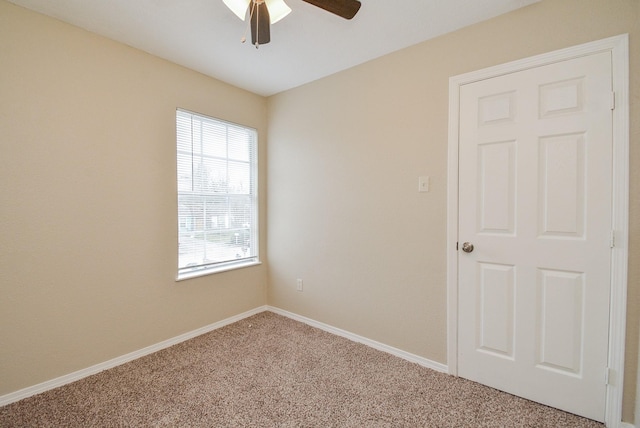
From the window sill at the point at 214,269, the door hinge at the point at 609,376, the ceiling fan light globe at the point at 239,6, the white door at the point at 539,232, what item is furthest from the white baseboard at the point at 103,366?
the door hinge at the point at 609,376

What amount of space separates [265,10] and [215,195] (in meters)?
1.84

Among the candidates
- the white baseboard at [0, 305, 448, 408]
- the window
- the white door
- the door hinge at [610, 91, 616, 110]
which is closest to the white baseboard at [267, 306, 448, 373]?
the white baseboard at [0, 305, 448, 408]

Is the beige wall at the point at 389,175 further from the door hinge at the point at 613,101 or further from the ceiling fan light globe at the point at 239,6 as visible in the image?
the ceiling fan light globe at the point at 239,6

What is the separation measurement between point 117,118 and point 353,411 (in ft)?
8.79

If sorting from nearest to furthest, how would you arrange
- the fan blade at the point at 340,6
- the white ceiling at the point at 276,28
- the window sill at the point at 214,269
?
the fan blade at the point at 340,6 → the white ceiling at the point at 276,28 → the window sill at the point at 214,269

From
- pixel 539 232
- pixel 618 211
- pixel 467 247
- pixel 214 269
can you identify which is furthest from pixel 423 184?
pixel 214 269

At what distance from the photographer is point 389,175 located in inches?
95.0

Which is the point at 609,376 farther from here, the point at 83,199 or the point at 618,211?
the point at 83,199

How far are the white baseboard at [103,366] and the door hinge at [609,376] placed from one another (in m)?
2.91

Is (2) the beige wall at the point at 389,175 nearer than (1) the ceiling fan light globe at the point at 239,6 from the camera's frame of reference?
No

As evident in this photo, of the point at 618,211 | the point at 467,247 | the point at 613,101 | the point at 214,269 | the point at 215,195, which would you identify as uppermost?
the point at 613,101

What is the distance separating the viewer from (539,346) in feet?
5.91

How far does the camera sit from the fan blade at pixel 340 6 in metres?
1.42

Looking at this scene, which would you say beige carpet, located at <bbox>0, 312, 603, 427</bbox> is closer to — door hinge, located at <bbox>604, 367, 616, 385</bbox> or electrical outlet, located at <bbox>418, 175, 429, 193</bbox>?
door hinge, located at <bbox>604, 367, 616, 385</bbox>
